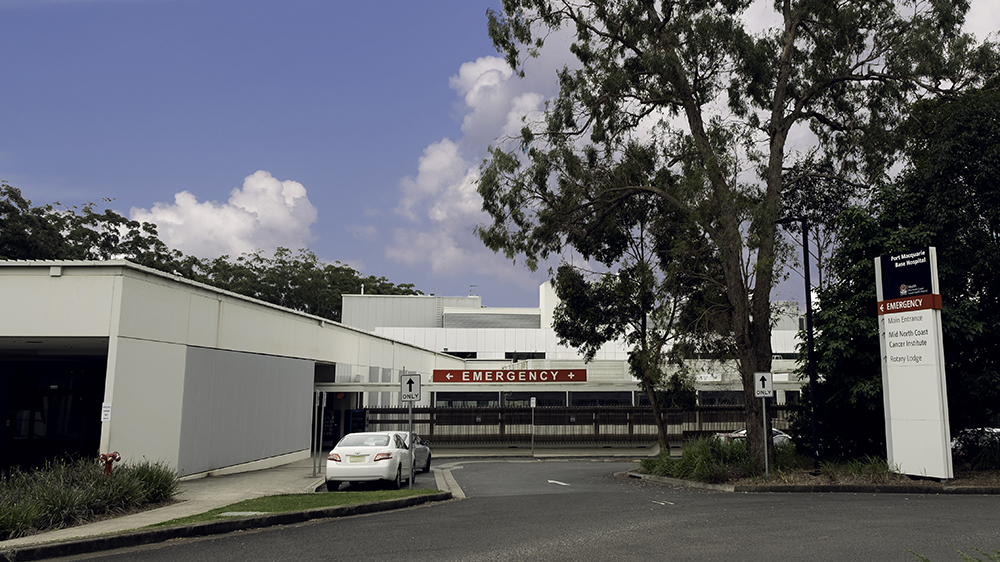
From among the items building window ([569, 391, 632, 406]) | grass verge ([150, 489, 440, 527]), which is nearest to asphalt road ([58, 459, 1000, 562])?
grass verge ([150, 489, 440, 527])

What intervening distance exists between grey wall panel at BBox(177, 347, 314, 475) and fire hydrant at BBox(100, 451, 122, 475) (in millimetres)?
3568

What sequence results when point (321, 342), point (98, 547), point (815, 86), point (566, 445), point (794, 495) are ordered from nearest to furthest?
point (98, 547)
point (794, 495)
point (815, 86)
point (321, 342)
point (566, 445)

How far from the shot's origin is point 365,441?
19141 mm

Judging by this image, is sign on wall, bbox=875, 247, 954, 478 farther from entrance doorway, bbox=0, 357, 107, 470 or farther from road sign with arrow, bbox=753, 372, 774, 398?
entrance doorway, bbox=0, 357, 107, 470

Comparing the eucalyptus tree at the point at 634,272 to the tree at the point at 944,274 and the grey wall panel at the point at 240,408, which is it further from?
the grey wall panel at the point at 240,408

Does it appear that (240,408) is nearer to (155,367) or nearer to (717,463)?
(155,367)

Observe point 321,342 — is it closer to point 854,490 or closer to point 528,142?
point 528,142

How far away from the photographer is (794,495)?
17406mm

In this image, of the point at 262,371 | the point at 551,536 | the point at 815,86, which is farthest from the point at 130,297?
the point at 815,86

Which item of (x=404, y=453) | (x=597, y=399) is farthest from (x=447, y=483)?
(x=597, y=399)

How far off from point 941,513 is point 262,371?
18949 millimetres

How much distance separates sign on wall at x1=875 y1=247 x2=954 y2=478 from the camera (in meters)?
18.3

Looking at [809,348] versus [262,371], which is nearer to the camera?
[809,348]

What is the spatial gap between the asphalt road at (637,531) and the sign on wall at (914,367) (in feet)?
6.38
